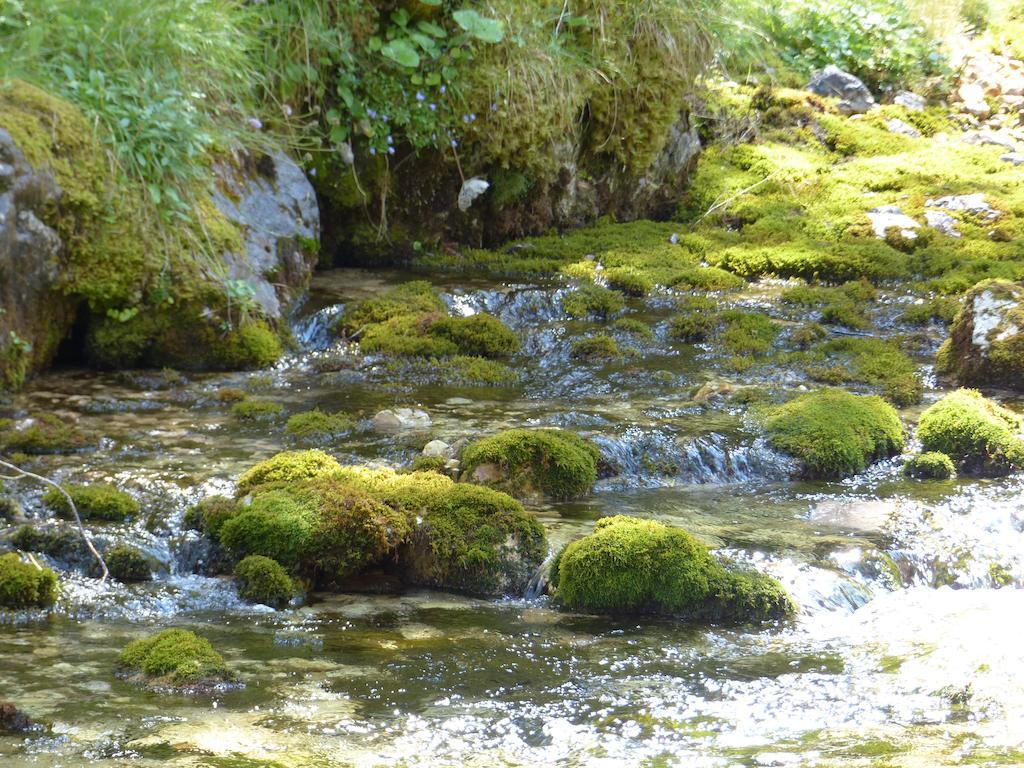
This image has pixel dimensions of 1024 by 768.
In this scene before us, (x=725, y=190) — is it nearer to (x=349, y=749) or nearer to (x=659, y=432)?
(x=659, y=432)

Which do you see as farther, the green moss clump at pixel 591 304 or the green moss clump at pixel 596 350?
the green moss clump at pixel 591 304

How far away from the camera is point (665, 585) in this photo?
182 inches

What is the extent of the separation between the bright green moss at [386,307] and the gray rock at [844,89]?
338 inches

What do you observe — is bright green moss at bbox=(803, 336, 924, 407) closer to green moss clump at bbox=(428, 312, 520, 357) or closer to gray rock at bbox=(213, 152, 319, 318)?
green moss clump at bbox=(428, 312, 520, 357)

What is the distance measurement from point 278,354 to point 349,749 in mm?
5593

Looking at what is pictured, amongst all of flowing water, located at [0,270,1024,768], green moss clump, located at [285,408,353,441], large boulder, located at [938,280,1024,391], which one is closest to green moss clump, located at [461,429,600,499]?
flowing water, located at [0,270,1024,768]

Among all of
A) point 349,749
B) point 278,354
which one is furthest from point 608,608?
point 278,354

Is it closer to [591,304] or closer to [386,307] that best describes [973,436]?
[591,304]

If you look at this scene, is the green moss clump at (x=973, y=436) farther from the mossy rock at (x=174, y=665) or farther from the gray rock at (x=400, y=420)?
the mossy rock at (x=174, y=665)

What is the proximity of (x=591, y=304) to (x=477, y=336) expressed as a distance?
1.37m

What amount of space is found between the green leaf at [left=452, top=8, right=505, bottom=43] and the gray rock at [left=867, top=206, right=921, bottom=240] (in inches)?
182

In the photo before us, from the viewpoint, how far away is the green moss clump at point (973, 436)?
6.61 metres

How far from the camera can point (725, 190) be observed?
13.1 meters

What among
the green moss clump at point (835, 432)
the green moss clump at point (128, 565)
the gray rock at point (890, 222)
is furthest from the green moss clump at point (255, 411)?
the gray rock at point (890, 222)
